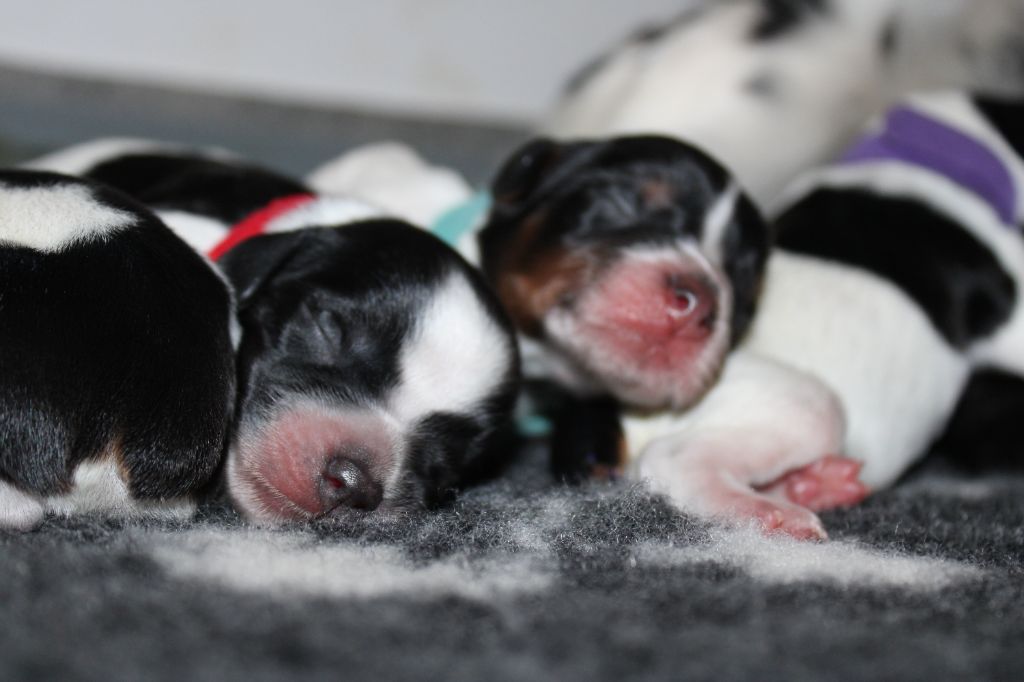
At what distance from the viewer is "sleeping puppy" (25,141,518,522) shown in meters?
1.69

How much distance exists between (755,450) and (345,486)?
2.43 ft

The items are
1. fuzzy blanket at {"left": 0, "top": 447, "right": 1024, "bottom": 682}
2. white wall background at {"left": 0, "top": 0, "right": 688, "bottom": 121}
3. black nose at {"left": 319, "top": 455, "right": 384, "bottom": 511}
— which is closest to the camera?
fuzzy blanket at {"left": 0, "top": 447, "right": 1024, "bottom": 682}

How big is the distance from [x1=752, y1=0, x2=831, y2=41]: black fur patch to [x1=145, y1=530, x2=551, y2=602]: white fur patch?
2.37 metres

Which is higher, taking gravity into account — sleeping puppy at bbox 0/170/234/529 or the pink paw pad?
sleeping puppy at bbox 0/170/234/529

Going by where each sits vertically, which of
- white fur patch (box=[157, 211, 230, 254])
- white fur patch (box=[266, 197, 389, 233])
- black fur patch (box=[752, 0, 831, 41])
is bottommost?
white fur patch (box=[157, 211, 230, 254])

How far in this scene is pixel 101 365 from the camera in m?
1.42

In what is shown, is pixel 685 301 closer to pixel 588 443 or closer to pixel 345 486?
pixel 588 443

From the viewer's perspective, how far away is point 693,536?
1.55m

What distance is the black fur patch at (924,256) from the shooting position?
2.43 metres

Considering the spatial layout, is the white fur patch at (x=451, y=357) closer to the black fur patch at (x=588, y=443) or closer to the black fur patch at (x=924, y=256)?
the black fur patch at (x=588, y=443)

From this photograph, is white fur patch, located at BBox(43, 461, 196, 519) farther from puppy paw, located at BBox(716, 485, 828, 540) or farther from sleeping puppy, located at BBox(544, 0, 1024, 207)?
Result: sleeping puppy, located at BBox(544, 0, 1024, 207)

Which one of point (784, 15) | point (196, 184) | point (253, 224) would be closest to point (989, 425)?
point (784, 15)

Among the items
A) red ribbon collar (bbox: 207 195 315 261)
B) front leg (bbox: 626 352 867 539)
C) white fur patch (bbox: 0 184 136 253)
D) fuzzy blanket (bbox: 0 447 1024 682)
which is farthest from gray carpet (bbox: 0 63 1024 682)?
red ribbon collar (bbox: 207 195 315 261)

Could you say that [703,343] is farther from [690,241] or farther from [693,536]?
[693,536]
